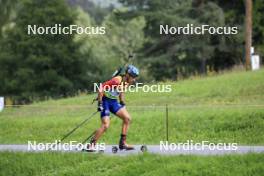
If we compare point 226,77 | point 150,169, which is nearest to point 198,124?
point 150,169

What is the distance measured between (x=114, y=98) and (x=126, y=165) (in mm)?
1881

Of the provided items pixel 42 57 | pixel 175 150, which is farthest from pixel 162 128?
pixel 42 57

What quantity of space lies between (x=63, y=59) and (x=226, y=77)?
563 inches

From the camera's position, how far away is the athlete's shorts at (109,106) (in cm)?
1542

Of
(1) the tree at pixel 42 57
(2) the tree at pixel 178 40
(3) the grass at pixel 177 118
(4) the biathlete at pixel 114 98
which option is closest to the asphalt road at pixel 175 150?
(4) the biathlete at pixel 114 98

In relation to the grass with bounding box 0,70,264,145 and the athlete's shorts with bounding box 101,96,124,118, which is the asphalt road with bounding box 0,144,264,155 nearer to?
the athlete's shorts with bounding box 101,96,124,118

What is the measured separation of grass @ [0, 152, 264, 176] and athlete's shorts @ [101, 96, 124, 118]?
3.38 feet

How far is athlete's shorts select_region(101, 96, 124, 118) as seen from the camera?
1542 cm

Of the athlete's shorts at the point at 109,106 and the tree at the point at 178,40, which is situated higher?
the tree at the point at 178,40

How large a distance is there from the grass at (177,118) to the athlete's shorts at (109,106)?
274cm

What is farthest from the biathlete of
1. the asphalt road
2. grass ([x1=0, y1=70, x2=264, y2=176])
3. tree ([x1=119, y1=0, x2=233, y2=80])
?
tree ([x1=119, y1=0, x2=233, y2=80])

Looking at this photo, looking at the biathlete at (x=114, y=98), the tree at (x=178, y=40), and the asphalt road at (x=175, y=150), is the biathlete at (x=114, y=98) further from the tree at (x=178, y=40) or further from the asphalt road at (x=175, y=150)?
the tree at (x=178, y=40)

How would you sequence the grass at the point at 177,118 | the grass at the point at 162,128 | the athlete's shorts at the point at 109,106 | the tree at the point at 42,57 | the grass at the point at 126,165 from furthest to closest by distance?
the tree at the point at 42,57, the grass at the point at 177,118, the athlete's shorts at the point at 109,106, the grass at the point at 162,128, the grass at the point at 126,165

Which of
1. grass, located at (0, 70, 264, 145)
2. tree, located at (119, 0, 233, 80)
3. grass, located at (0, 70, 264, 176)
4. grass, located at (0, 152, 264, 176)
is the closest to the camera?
grass, located at (0, 152, 264, 176)
